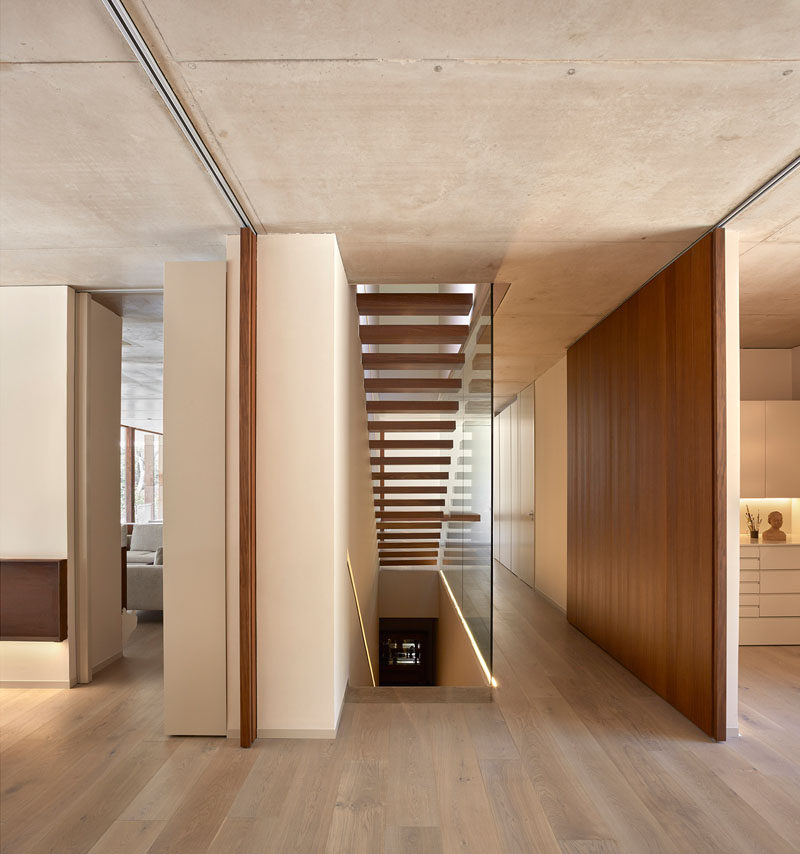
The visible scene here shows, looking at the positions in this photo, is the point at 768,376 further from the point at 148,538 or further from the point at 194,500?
the point at 148,538

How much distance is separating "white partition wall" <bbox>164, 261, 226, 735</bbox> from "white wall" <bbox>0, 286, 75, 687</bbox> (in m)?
1.38

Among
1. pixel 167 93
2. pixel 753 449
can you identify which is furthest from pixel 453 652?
pixel 167 93

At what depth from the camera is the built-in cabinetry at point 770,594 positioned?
225 inches

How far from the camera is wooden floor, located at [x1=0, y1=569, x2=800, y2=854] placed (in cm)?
264

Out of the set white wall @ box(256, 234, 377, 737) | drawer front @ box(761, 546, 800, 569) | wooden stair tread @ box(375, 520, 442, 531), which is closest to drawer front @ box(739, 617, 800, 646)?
drawer front @ box(761, 546, 800, 569)

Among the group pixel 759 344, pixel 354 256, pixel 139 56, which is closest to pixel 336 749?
pixel 354 256

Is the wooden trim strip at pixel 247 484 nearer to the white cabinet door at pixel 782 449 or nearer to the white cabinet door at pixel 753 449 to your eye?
the white cabinet door at pixel 753 449

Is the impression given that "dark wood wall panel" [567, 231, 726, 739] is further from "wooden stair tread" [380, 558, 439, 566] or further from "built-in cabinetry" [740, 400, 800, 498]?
"wooden stair tread" [380, 558, 439, 566]

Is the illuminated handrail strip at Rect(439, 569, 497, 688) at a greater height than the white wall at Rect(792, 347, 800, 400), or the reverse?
the white wall at Rect(792, 347, 800, 400)

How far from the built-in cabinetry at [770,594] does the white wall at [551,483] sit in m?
2.07

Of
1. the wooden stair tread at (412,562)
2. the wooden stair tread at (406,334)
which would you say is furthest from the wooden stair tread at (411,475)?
the wooden stair tread at (406,334)

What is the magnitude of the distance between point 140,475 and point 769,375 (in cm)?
1114

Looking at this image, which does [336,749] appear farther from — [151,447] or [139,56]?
[151,447]

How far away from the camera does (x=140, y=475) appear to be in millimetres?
13242
